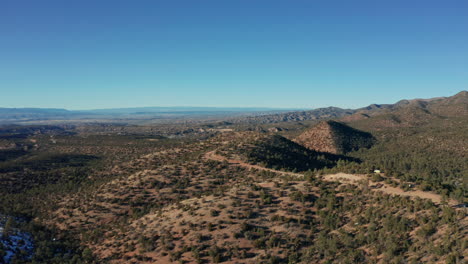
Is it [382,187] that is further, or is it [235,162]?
[235,162]

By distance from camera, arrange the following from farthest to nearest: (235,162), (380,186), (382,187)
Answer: (235,162)
(380,186)
(382,187)

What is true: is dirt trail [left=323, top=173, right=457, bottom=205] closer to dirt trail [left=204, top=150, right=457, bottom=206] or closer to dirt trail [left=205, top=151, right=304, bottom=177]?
dirt trail [left=204, top=150, right=457, bottom=206]

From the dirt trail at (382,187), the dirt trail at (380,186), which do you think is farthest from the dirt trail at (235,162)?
the dirt trail at (382,187)

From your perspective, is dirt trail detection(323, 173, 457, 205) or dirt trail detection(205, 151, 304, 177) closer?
dirt trail detection(323, 173, 457, 205)

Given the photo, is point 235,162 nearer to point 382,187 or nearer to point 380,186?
point 380,186

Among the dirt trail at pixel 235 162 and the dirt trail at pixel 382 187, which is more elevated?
the dirt trail at pixel 382 187

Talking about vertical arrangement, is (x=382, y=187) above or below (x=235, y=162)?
above

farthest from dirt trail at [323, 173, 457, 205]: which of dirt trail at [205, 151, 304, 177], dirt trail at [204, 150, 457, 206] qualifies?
dirt trail at [205, 151, 304, 177]

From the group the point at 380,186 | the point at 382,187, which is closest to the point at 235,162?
the point at 380,186

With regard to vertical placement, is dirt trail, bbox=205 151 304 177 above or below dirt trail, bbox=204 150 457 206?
below

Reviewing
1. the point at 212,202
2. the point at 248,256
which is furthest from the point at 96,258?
the point at 248,256

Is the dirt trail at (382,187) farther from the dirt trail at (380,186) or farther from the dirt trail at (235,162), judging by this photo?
the dirt trail at (235,162)
